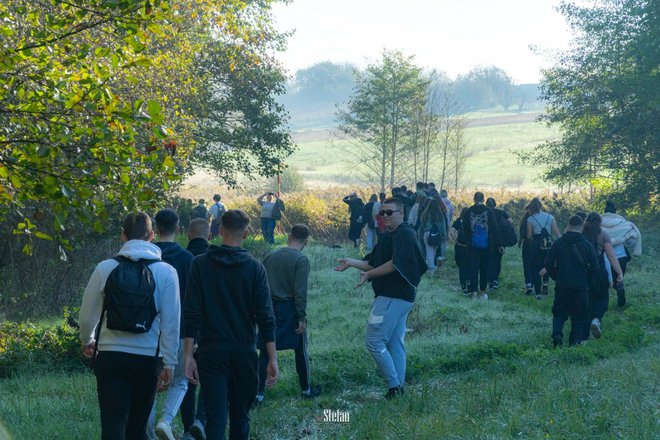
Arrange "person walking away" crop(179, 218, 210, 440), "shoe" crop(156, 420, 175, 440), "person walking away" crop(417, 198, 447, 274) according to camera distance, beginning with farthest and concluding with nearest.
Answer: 1. "person walking away" crop(417, 198, 447, 274)
2. "person walking away" crop(179, 218, 210, 440)
3. "shoe" crop(156, 420, 175, 440)

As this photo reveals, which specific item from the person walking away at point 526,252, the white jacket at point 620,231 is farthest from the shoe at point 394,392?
the person walking away at point 526,252

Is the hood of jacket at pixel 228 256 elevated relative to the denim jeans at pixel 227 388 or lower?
elevated

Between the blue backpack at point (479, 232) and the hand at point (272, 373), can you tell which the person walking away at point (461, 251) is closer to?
the blue backpack at point (479, 232)

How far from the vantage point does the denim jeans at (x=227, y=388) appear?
19.2 ft

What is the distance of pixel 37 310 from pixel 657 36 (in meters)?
21.8

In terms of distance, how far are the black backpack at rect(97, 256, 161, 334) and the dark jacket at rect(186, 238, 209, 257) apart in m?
1.80

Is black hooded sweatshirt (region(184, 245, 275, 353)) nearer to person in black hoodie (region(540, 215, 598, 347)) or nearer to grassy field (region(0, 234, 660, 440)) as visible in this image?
grassy field (region(0, 234, 660, 440))

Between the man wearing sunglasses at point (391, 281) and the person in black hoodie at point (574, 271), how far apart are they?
146 inches

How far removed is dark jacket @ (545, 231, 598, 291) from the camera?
37.1 feet

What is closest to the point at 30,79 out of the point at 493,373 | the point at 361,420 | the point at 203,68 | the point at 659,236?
the point at 361,420

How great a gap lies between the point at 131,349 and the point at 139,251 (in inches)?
26.1

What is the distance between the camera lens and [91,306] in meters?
5.71

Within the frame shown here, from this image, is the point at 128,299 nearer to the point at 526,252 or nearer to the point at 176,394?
the point at 176,394

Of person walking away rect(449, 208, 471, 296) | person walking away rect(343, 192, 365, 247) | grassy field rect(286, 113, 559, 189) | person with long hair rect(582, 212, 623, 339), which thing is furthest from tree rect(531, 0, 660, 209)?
grassy field rect(286, 113, 559, 189)
